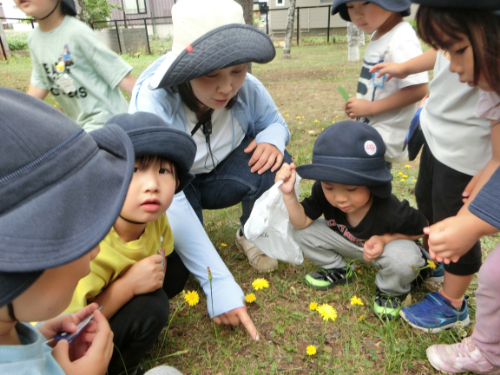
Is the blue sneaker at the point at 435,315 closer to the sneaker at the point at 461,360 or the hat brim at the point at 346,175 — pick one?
the sneaker at the point at 461,360

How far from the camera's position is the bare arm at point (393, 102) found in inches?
85.4

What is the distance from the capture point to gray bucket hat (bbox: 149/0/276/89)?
1513mm

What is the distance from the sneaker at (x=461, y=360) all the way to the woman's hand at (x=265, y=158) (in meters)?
1.20

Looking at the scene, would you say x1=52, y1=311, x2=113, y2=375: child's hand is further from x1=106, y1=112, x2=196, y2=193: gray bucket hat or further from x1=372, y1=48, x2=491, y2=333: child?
x1=372, y1=48, x2=491, y2=333: child

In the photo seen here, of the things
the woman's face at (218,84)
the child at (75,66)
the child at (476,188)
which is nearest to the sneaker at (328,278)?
the child at (476,188)

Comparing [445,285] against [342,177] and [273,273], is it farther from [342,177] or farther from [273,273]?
[273,273]

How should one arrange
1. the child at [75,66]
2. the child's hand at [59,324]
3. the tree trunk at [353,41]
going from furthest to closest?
the tree trunk at [353,41] → the child at [75,66] → the child's hand at [59,324]

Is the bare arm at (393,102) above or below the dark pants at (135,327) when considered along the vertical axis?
above

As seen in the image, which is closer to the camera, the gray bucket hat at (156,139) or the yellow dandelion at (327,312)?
the gray bucket hat at (156,139)

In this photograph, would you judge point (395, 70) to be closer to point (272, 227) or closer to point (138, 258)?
point (272, 227)

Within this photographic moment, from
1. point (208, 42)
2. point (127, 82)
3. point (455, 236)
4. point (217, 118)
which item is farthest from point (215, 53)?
point (127, 82)

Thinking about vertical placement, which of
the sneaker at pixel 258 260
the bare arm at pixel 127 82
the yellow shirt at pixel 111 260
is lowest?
the sneaker at pixel 258 260

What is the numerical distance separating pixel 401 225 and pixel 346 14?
1492 mm

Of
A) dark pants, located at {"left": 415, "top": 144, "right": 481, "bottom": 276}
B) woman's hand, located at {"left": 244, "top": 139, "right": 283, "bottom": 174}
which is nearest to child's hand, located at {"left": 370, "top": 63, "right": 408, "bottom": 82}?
dark pants, located at {"left": 415, "top": 144, "right": 481, "bottom": 276}
